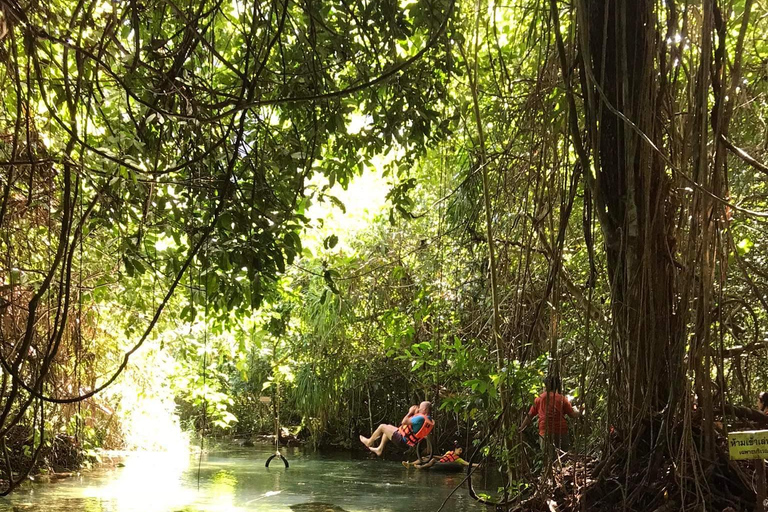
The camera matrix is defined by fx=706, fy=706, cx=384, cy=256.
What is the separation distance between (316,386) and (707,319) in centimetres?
841


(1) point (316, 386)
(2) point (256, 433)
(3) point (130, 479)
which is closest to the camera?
(3) point (130, 479)

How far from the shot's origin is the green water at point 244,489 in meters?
5.61

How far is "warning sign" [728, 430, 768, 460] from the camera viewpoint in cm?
232

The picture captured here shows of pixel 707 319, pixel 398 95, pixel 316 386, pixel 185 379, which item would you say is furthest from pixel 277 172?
pixel 316 386

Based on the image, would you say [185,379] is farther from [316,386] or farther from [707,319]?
[707,319]

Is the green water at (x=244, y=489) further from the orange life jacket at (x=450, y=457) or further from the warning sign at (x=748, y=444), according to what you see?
the warning sign at (x=748, y=444)

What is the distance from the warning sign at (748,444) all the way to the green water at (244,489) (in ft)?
11.6

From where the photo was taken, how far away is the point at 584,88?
2475mm

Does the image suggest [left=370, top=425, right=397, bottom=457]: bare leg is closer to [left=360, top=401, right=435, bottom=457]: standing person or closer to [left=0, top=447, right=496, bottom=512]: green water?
[left=0, top=447, right=496, bottom=512]: green water

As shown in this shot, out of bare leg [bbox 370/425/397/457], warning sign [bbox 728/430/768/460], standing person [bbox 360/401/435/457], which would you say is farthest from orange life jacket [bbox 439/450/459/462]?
warning sign [bbox 728/430/768/460]

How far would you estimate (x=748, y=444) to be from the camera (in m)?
2.33

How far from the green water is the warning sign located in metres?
3.52

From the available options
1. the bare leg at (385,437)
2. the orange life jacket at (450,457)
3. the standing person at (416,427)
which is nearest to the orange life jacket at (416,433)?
the standing person at (416,427)

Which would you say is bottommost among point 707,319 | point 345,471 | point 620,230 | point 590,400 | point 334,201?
point 345,471
